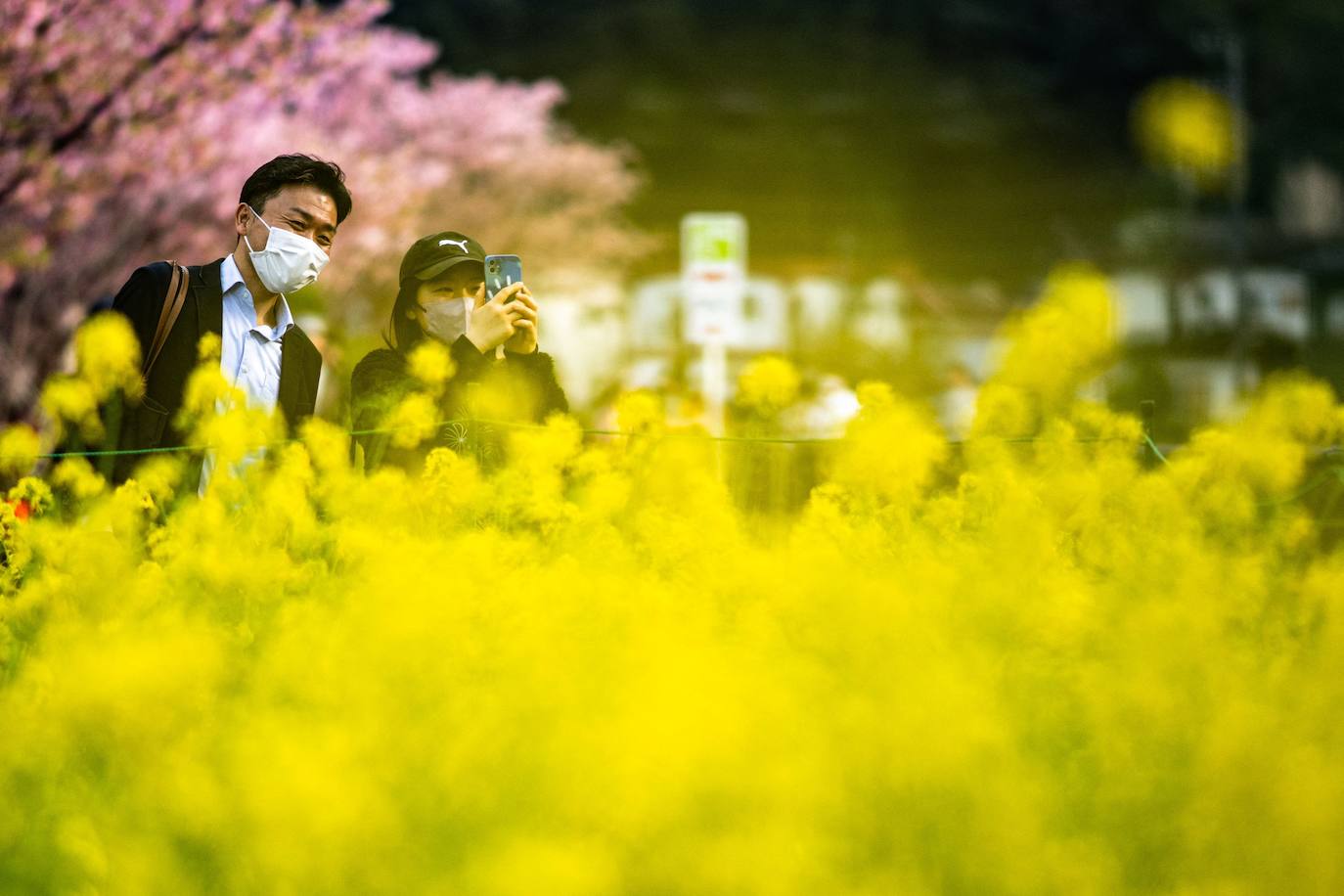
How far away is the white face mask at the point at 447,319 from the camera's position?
142 inches

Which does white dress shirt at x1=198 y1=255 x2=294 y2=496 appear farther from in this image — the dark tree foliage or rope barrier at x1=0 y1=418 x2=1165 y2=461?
the dark tree foliage

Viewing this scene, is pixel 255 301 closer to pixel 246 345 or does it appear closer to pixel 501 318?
pixel 246 345

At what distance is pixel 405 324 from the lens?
365 cm

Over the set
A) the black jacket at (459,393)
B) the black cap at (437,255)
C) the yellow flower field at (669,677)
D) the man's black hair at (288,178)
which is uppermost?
the man's black hair at (288,178)

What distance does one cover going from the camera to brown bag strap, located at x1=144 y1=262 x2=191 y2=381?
350 cm

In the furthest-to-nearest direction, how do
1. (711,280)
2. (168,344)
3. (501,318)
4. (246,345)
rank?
(711,280)
(246,345)
(168,344)
(501,318)

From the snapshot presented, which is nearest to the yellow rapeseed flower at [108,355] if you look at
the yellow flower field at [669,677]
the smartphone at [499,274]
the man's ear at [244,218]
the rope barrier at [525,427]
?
the yellow flower field at [669,677]

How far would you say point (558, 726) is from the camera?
2141 millimetres

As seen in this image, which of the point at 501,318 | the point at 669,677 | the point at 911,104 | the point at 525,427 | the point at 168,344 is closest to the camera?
the point at 669,677

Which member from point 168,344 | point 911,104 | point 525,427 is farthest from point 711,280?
point 911,104

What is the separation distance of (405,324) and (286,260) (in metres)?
0.28

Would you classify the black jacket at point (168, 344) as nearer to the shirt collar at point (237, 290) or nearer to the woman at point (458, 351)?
the shirt collar at point (237, 290)

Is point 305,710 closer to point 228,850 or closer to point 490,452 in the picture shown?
point 228,850

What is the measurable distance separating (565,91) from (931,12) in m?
8.13
